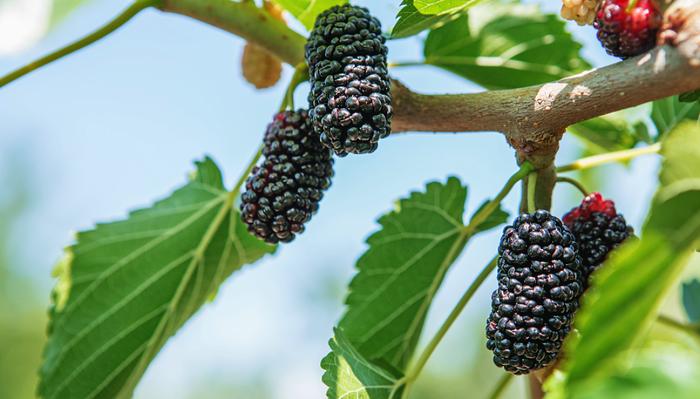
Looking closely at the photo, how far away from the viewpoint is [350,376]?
1.13 meters

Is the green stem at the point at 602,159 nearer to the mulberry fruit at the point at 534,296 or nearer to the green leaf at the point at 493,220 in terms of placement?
the green leaf at the point at 493,220

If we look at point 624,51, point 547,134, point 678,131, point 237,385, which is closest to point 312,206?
point 547,134

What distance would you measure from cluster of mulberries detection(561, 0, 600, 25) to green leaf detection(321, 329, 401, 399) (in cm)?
54

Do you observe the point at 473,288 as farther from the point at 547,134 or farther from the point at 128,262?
the point at 128,262

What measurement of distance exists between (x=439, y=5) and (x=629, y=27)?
0.86 feet

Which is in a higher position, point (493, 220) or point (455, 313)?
A: point (493, 220)

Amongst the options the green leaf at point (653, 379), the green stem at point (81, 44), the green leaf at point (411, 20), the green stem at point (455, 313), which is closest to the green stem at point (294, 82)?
the green leaf at point (411, 20)

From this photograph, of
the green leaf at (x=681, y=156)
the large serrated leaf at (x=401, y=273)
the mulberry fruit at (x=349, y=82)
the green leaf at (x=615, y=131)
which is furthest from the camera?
the green leaf at (x=615, y=131)

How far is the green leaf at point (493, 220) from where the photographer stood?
1391mm

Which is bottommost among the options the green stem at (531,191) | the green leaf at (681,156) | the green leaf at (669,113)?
the green leaf at (681,156)

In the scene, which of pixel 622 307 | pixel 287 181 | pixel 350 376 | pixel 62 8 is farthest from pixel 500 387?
pixel 62 8

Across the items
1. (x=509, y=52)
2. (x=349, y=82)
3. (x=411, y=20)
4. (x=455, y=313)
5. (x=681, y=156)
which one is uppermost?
(x=509, y=52)

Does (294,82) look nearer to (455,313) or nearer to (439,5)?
(439,5)

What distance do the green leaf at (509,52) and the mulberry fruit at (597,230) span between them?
53 centimetres
